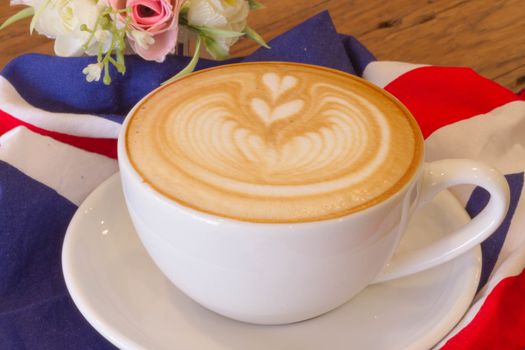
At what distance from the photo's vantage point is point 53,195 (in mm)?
696

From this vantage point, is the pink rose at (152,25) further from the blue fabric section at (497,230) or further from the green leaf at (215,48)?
the blue fabric section at (497,230)

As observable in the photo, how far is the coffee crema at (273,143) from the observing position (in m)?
0.51

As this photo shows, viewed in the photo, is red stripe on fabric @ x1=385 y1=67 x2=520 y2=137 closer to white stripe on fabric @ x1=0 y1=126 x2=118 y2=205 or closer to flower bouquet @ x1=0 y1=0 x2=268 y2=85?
flower bouquet @ x1=0 y1=0 x2=268 y2=85

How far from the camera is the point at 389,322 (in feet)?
1.95

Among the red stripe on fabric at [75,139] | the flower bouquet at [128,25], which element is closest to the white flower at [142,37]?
the flower bouquet at [128,25]

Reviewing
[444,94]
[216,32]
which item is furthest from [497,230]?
[216,32]

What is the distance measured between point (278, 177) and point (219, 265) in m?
0.08

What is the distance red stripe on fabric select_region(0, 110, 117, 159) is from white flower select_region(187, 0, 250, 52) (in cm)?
15

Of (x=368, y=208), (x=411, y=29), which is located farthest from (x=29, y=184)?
(x=411, y=29)

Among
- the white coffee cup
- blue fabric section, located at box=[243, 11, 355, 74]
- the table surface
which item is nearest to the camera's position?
the white coffee cup

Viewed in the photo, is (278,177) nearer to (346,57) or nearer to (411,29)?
(346,57)

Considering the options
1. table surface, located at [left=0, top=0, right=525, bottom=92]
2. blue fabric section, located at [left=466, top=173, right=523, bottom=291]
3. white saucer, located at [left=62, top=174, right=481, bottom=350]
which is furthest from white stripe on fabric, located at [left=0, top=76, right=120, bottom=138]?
blue fabric section, located at [left=466, top=173, right=523, bottom=291]

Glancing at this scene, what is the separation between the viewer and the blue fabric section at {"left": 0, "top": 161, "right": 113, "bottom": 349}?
62 cm

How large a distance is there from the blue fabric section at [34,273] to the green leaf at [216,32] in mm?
222
